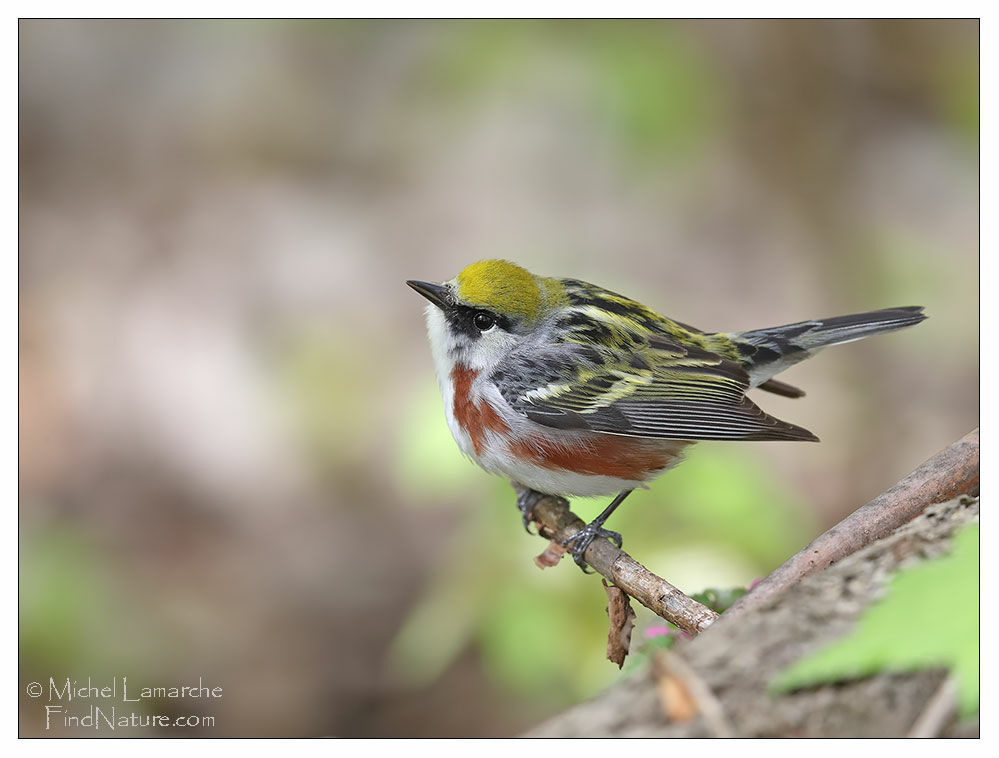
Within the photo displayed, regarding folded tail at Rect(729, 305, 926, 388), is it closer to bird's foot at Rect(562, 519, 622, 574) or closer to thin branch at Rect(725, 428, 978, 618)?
bird's foot at Rect(562, 519, 622, 574)

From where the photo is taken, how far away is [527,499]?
4387mm

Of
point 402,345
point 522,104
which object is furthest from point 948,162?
point 402,345

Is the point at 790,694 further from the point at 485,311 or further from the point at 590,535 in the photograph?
the point at 485,311

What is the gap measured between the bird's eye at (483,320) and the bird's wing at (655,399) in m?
0.32

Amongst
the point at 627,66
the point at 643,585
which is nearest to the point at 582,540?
the point at 643,585

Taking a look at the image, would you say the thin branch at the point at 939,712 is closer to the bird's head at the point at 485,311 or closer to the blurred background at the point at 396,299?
the blurred background at the point at 396,299

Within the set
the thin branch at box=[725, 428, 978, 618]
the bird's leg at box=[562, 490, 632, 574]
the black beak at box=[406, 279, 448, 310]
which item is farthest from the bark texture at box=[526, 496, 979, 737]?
the black beak at box=[406, 279, 448, 310]

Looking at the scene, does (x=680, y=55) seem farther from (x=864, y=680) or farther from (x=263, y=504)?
(x=864, y=680)

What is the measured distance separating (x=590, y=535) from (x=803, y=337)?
141 centimetres

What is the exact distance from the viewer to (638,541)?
14.7ft

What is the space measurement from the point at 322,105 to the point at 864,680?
27.1 ft

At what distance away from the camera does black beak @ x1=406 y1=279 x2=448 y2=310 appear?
390cm

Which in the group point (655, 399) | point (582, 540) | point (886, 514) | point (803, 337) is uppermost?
point (803, 337)

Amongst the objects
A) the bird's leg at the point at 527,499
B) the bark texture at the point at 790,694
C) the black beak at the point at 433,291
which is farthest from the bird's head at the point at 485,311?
the bark texture at the point at 790,694
